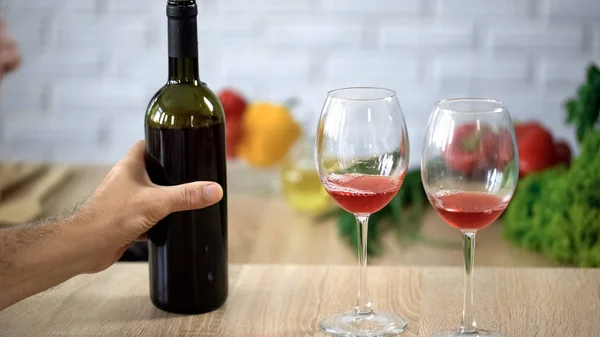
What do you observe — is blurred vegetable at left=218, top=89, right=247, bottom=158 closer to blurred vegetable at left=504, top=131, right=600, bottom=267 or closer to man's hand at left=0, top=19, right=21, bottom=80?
man's hand at left=0, top=19, right=21, bottom=80

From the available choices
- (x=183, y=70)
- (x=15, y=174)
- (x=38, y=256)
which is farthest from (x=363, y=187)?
(x=15, y=174)

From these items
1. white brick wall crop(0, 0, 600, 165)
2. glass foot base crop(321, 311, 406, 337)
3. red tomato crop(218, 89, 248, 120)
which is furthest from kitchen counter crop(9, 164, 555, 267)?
white brick wall crop(0, 0, 600, 165)

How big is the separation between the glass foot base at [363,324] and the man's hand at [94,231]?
0.70 feet

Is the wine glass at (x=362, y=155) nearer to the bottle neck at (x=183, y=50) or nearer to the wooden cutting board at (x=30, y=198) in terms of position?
the bottle neck at (x=183, y=50)

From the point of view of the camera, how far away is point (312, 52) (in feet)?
10.9

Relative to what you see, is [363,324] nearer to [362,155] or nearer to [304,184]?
[362,155]

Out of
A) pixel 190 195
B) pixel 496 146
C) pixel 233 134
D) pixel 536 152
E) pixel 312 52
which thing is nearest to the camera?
pixel 496 146

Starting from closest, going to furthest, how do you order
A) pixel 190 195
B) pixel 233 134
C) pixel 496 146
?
pixel 496 146 → pixel 190 195 → pixel 233 134

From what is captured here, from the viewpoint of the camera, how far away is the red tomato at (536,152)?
1950mm

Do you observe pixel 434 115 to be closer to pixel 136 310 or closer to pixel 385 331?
pixel 385 331

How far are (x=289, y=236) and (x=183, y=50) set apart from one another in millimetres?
788

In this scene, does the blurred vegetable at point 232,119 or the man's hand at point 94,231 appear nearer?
the man's hand at point 94,231

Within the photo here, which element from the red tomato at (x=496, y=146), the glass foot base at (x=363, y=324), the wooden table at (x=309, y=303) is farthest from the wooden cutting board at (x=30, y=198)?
the red tomato at (x=496, y=146)

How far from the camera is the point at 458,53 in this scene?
3.26 m
